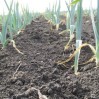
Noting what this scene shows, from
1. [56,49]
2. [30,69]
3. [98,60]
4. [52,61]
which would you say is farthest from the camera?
[56,49]

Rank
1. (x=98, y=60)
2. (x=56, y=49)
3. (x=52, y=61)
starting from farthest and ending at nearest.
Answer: (x=56, y=49), (x=52, y=61), (x=98, y=60)

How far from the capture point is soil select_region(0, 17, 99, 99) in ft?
3.52

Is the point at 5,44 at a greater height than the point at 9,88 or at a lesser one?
greater

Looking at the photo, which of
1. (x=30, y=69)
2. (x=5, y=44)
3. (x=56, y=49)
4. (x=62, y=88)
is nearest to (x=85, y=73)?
(x=62, y=88)

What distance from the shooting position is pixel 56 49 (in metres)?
1.99

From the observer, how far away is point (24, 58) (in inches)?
67.7

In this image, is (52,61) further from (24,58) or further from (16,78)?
(16,78)

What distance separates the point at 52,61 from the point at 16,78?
0.42m

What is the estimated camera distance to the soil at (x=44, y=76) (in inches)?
42.3

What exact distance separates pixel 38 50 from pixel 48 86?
890mm

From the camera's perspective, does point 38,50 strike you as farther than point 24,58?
Yes

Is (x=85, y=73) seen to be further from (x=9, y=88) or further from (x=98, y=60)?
(x=9, y=88)

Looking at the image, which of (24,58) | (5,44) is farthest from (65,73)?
(5,44)

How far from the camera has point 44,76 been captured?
1300mm
